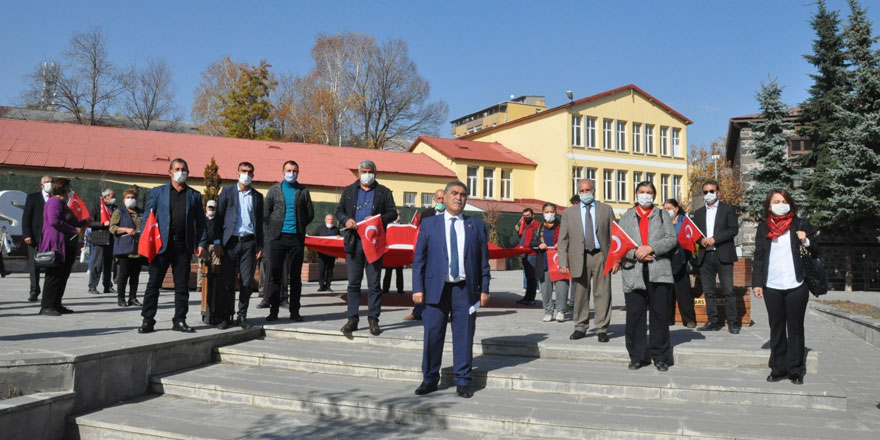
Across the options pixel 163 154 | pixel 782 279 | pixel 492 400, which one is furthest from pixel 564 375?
pixel 163 154

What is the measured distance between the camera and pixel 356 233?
7957 millimetres

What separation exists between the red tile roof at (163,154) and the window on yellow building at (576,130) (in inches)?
413

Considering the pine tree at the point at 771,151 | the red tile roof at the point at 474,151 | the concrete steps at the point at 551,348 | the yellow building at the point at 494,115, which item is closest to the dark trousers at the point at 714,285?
the concrete steps at the point at 551,348

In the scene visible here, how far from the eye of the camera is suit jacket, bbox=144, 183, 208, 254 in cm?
742

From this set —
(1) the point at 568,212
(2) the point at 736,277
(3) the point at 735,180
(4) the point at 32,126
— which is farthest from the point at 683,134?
(1) the point at 568,212

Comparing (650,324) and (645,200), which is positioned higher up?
(645,200)

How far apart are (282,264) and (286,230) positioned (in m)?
0.46

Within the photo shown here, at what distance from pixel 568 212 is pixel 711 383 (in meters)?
3.04

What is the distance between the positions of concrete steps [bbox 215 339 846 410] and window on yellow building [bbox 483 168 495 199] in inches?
1546

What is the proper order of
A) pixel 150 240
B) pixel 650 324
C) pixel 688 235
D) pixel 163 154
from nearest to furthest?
→ pixel 650 324, pixel 150 240, pixel 688 235, pixel 163 154

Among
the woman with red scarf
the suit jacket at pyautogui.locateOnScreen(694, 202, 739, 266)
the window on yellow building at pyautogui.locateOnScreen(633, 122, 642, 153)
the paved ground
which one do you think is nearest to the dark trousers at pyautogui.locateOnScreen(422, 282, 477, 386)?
the paved ground

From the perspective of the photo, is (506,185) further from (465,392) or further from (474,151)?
(465,392)

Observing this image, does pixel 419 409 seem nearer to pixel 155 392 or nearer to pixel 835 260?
pixel 155 392

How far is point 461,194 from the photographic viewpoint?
240 inches
